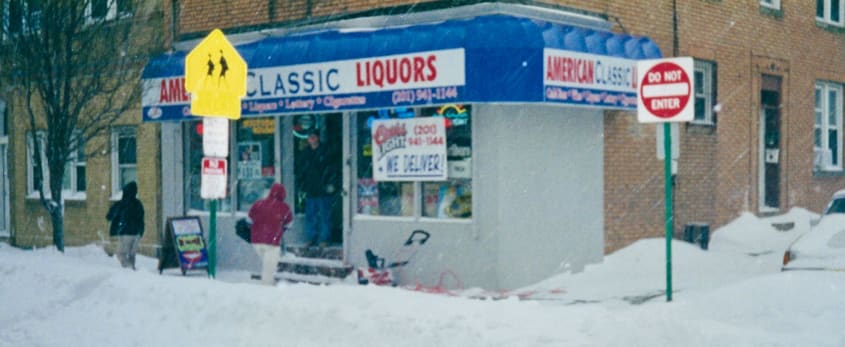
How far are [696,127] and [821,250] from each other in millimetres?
7034

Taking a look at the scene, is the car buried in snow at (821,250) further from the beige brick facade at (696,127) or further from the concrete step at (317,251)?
the concrete step at (317,251)

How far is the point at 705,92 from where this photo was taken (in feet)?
62.4

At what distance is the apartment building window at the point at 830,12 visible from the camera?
2344 centimetres

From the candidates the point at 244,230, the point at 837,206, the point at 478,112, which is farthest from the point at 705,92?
the point at 244,230

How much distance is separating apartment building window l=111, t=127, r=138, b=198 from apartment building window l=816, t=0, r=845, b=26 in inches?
583

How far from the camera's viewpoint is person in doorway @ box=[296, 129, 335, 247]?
1688 centimetres

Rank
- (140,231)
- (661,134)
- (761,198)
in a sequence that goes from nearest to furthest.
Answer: (661,134) → (140,231) → (761,198)

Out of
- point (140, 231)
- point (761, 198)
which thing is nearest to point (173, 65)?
point (140, 231)

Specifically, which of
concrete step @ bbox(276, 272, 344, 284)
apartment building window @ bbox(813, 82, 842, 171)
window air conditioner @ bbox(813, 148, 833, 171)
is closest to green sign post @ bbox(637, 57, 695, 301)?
concrete step @ bbox(276, 272, 344, 284)

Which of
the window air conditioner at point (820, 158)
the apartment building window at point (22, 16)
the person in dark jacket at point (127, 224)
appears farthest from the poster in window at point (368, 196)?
the window air conditioner at point (820, 158)

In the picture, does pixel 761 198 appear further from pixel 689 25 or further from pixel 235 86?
pixel 235 86

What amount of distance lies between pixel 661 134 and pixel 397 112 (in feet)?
15.7

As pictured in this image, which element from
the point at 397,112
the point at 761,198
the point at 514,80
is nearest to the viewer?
the point at 514,80

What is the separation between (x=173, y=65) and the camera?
1752cm
